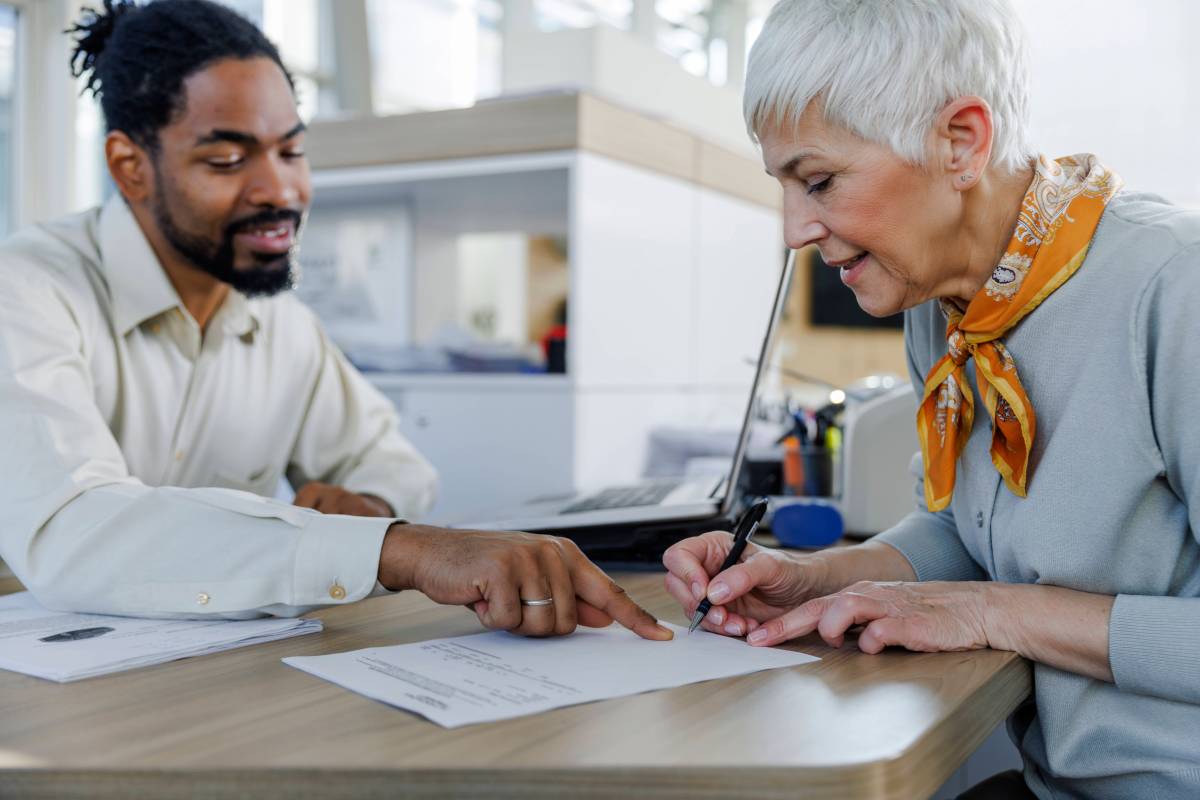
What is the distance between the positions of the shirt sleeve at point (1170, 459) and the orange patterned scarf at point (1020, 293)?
0.29 feet

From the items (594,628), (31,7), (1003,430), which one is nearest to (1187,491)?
(1003,430)

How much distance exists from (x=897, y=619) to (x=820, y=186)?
1.33ft

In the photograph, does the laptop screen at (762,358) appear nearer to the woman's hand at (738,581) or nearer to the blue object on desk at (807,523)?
the blue object on desk at (807,523)

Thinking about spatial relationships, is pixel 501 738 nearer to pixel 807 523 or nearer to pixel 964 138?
pixel 964 138

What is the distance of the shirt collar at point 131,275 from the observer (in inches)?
61.7

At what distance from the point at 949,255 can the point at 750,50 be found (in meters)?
0.27

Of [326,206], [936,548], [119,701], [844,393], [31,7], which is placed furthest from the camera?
[31,7]

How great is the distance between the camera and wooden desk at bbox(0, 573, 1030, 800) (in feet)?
2.00

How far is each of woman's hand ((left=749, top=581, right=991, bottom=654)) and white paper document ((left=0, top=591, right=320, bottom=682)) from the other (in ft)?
1.40

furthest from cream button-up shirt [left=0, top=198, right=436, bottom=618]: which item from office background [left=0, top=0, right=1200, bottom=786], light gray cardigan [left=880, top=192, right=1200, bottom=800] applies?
light gray cardigan [left=880, top=192, right=1200, bottom=800]

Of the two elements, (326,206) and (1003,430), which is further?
(326,206)

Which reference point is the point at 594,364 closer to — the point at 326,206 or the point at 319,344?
the point at 319,344

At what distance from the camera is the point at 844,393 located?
176cm

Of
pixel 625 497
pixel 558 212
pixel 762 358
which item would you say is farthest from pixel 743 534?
pixel 558 212
